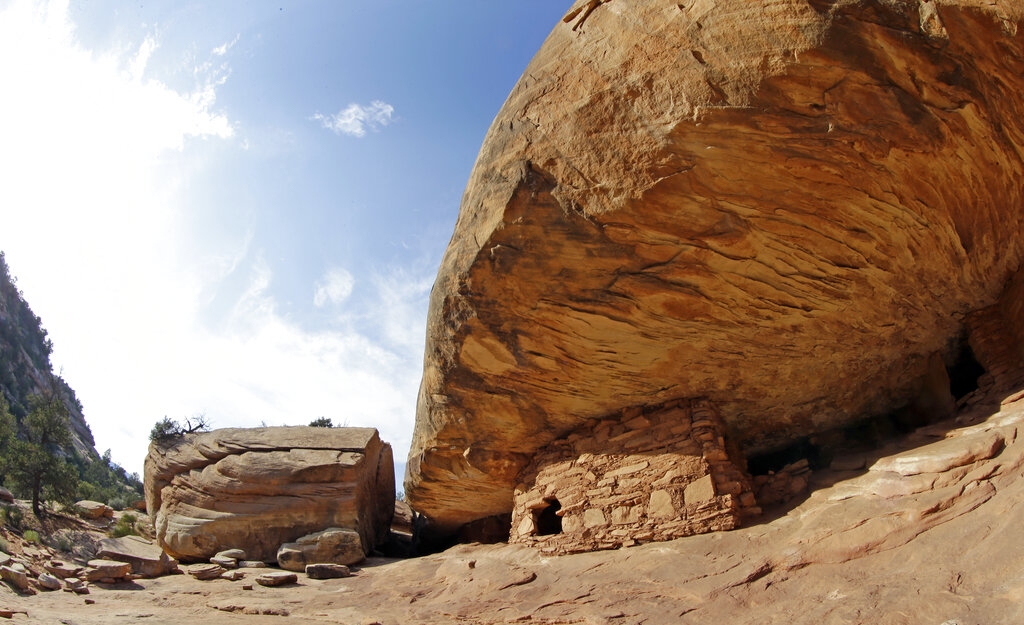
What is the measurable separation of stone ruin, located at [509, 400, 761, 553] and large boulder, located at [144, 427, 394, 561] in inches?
120

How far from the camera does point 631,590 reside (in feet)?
16.5

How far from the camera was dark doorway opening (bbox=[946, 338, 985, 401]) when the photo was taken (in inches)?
248

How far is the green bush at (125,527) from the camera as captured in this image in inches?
403

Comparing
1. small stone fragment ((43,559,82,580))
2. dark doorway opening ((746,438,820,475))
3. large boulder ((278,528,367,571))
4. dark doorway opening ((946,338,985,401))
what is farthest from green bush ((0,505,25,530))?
dark doorway opening ((946,338,985,401))

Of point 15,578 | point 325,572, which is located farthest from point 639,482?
point 15,578

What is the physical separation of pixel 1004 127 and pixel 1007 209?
35.1 inches

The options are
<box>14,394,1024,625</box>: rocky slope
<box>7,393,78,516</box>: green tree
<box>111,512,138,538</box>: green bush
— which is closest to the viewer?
<box>14,394,1024,625</box>: rocky slope

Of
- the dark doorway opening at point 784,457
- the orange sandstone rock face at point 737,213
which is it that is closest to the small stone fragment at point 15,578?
the orange sandstone rock face at point 737,213

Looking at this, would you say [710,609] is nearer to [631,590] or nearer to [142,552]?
[631,590]

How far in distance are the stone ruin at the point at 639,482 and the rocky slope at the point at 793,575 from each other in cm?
20

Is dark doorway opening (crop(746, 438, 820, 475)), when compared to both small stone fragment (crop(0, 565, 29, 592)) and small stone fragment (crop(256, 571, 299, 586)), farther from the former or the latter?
small stone fragment (crop(0, 565, 29, 592))

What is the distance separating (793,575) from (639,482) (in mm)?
1911

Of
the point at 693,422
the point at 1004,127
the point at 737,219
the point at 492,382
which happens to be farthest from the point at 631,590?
the point at 1004,127

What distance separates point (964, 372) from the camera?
648 cm
